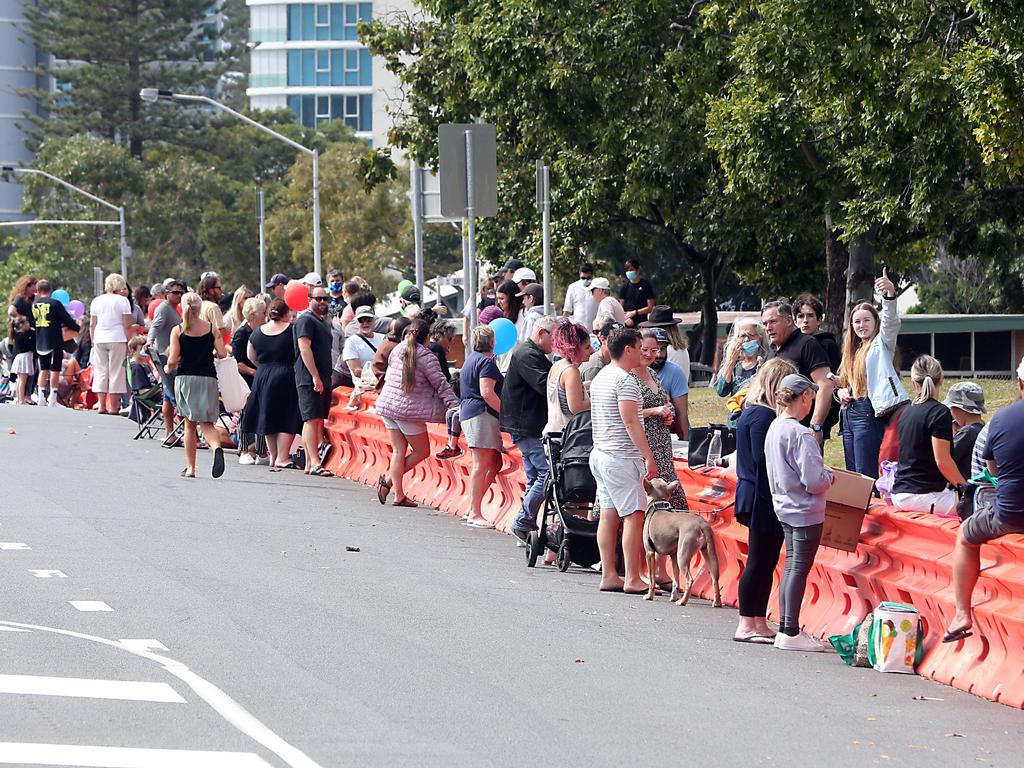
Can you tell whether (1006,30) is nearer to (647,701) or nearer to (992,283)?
(647,701)

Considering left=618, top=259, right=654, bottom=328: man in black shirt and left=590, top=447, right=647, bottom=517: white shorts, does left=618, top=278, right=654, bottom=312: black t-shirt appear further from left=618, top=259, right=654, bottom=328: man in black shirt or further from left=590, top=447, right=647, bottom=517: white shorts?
left=590, top=447, right=647, bottom=517: white shorts

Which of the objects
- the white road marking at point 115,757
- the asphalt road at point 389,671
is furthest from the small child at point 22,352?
the white road marking at point 115,757

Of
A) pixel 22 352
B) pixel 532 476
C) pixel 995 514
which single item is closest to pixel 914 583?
pixel 995 514

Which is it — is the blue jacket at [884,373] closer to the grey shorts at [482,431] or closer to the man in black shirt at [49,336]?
the grey shorts at [482,431]

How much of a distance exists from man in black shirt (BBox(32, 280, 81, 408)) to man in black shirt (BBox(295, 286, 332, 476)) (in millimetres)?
9469

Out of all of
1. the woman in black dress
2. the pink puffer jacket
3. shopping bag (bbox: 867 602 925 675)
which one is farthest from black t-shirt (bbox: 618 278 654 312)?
shopping bag (bbox: 867 602 925 675)


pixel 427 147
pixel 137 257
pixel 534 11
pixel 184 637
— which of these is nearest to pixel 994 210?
pixel 534 11

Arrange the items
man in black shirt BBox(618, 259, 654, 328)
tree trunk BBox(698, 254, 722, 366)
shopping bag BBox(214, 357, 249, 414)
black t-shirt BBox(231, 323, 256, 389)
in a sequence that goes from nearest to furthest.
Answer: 1. shopping bag BBox(214, 357, 249, 414)
2. black t-shirt BBox(231, 323, 256, 389)
3. man in black shirt BBox(618, 259, 654, 328)
4. tree trunk BBox(698, 254, 722, 366)

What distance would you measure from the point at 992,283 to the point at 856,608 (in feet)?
152

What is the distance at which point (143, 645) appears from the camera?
898cm

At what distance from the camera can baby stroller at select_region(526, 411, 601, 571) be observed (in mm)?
12164

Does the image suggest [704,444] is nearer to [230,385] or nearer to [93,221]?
[230,385]

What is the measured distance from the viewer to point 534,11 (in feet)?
97.8

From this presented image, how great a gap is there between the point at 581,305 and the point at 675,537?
11579 millimetres
